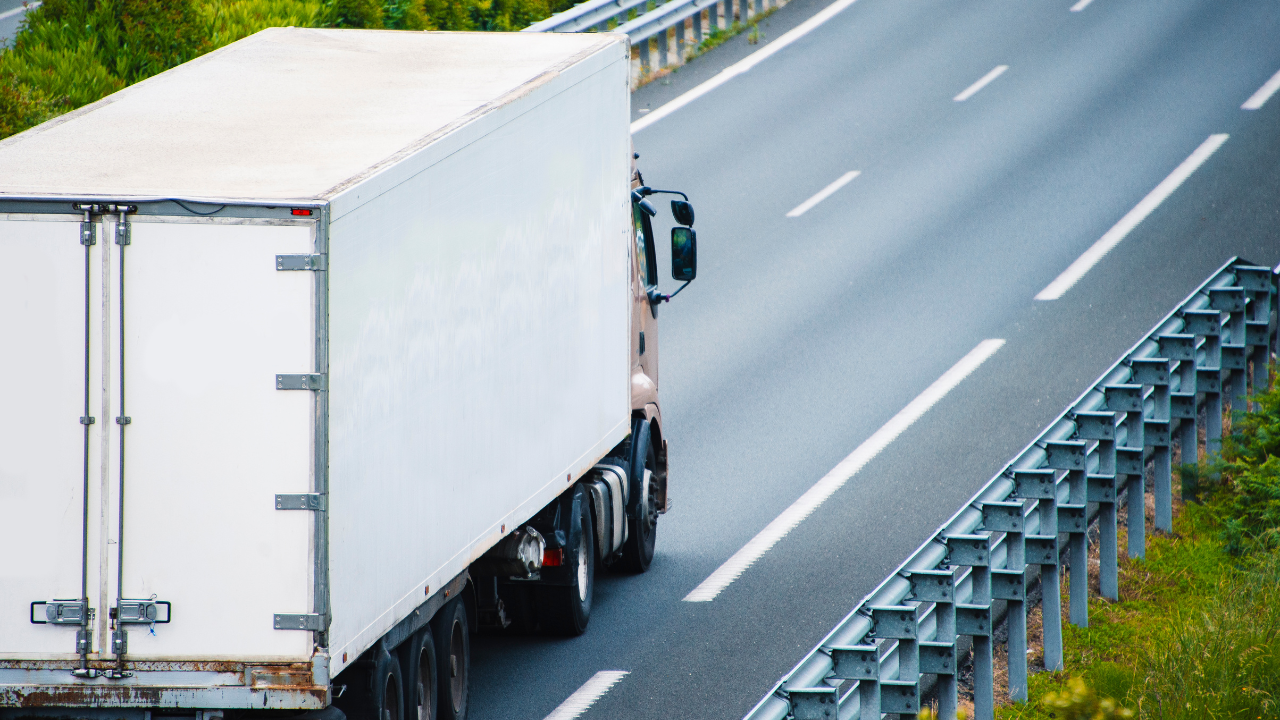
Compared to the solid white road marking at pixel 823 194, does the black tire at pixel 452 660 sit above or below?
below

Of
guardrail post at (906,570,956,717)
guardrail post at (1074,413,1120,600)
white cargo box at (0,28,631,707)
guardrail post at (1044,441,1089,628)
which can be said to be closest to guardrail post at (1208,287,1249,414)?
guardrail post at (1074,413,1120,600)

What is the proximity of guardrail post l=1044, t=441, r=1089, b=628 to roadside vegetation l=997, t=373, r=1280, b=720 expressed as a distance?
0.17m

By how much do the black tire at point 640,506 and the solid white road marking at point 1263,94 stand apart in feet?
46.1

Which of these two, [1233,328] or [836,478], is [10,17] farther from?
[1233,328]

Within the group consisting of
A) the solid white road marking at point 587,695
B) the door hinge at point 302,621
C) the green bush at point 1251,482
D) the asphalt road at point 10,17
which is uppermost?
the asphalt road at point 10,17

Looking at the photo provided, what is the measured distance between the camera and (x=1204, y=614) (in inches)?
362

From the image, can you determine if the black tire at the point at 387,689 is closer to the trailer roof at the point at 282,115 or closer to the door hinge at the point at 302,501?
the door hinge at the point at 302,501

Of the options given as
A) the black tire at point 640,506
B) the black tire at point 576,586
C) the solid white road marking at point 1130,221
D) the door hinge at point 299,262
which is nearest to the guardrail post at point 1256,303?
the black tire at point 640,506

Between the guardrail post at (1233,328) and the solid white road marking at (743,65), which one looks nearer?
the guardrail post at (1233,328)

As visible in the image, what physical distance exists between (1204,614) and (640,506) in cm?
426

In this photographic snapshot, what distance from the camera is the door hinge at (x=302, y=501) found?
6738 mm

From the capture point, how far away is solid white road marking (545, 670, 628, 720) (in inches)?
383

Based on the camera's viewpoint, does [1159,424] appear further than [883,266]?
No

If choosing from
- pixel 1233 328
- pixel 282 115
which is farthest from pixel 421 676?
pixel 1233 328
